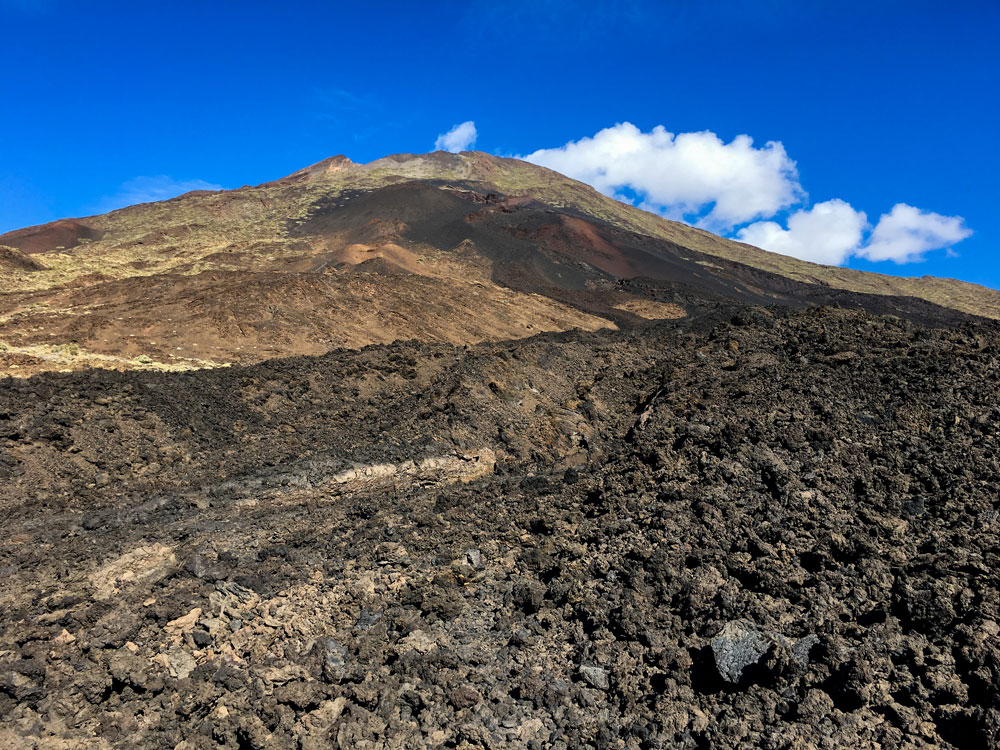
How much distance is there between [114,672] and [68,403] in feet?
25.2

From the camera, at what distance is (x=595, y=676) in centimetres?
458

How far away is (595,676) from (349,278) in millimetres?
22954

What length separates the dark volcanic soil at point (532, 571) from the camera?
167 inches

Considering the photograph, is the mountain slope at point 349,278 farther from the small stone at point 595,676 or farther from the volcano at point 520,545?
the small stone at point 595,676

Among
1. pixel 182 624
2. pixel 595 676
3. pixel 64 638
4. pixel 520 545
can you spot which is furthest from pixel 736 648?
pixel 64 638

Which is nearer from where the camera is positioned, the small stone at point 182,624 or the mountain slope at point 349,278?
the small stone at point 182,624

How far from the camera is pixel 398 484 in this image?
30.9 feet

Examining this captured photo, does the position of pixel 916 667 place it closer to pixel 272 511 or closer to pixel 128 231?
pixel 272 511

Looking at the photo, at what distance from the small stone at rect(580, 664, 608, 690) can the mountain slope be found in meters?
15.8

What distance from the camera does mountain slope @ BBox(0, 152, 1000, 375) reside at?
19.7 meters

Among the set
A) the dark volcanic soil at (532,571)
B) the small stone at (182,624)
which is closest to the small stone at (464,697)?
the dark volcanic soil at (532,571)

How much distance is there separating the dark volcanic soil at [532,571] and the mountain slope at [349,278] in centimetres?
873

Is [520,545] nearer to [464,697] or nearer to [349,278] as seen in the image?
[464,697]

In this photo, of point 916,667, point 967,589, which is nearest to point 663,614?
point 916,667
